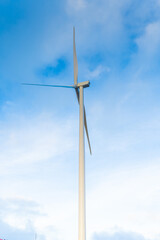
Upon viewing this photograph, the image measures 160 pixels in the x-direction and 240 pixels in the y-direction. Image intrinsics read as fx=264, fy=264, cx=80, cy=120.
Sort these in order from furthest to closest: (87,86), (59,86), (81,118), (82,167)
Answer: (59,86) < (87,86) < (81,118) < (82,167)

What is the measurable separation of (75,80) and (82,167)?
10857 millimetres

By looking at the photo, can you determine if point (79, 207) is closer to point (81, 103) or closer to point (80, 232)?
point (80, 232)

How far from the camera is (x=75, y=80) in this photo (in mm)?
27859

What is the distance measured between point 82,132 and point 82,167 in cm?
294

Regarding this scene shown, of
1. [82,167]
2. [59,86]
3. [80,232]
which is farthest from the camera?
[59,86]

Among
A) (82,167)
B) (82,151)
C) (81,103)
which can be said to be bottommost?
(82,167)

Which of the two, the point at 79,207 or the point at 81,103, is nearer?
the point at 79,207

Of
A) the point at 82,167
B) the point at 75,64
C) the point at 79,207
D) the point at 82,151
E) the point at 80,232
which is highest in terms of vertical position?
the point at 75,64

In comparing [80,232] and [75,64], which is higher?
[75,64]

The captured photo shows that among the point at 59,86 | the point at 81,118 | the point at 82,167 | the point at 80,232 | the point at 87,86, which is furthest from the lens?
the point at 59,86

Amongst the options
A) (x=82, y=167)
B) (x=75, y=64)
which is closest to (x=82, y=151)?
(x=82, y=167)

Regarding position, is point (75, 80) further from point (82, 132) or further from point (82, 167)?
point (82, 167)

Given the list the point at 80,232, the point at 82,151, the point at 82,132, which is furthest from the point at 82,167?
the point at 80,232

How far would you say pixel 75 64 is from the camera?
2927 centimetres
